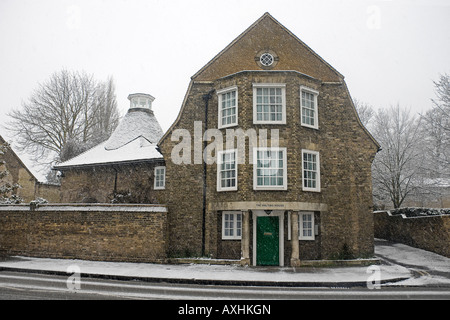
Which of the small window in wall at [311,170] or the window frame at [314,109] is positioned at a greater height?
the window frame at [314,109]

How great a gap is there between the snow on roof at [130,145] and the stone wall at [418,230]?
14903mm

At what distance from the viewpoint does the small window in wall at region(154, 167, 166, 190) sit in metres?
20.9

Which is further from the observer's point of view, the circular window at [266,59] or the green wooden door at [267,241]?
the circular window at [266,59]

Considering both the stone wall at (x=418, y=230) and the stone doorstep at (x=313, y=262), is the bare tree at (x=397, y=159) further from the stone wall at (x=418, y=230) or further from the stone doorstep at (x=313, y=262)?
the stone doorstep at (x=313, y=262)

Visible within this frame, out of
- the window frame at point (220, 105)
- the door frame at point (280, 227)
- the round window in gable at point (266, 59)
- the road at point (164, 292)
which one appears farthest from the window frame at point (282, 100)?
the road at point (164, 292)

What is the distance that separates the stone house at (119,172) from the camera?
2123 cm

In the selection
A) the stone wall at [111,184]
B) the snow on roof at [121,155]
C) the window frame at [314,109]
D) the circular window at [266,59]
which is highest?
the circular window at [266,59]

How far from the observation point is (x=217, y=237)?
17219mm

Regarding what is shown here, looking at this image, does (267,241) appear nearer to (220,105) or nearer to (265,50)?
(220,105)

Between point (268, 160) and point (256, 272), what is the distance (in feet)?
16.2

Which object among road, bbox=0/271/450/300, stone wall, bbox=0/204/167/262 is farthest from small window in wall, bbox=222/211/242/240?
road, bbox=0/271/450/300

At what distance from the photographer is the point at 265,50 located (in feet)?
60.7

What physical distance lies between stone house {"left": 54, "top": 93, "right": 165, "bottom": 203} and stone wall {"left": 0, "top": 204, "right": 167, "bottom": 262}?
13.7 ft
